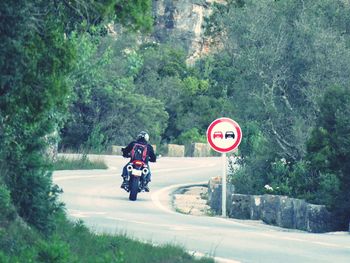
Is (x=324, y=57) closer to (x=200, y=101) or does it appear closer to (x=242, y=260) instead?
(x=242, y=260)

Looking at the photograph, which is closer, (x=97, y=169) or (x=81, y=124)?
(x=97, y=169)

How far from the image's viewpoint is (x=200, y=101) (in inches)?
2963

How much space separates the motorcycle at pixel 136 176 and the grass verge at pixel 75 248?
1324 cm

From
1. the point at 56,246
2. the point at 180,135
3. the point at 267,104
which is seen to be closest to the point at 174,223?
the point at 56,246

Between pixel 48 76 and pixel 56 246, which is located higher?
pixel 48 76

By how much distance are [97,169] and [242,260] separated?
1182 inches

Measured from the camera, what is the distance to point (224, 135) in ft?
92.7

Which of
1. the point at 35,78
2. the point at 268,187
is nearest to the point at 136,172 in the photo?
the point at 268,187

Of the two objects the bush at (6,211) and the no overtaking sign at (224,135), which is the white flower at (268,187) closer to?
the no overtaking sign at (224,135)

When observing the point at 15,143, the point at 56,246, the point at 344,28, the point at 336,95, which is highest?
the point at 344,28

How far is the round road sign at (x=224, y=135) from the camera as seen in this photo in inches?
1104

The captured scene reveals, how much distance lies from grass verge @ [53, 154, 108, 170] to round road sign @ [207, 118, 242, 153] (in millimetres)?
16475

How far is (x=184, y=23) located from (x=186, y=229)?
357 feet

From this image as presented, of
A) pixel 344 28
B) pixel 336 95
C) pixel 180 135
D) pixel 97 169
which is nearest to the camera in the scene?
pixel 336 95
